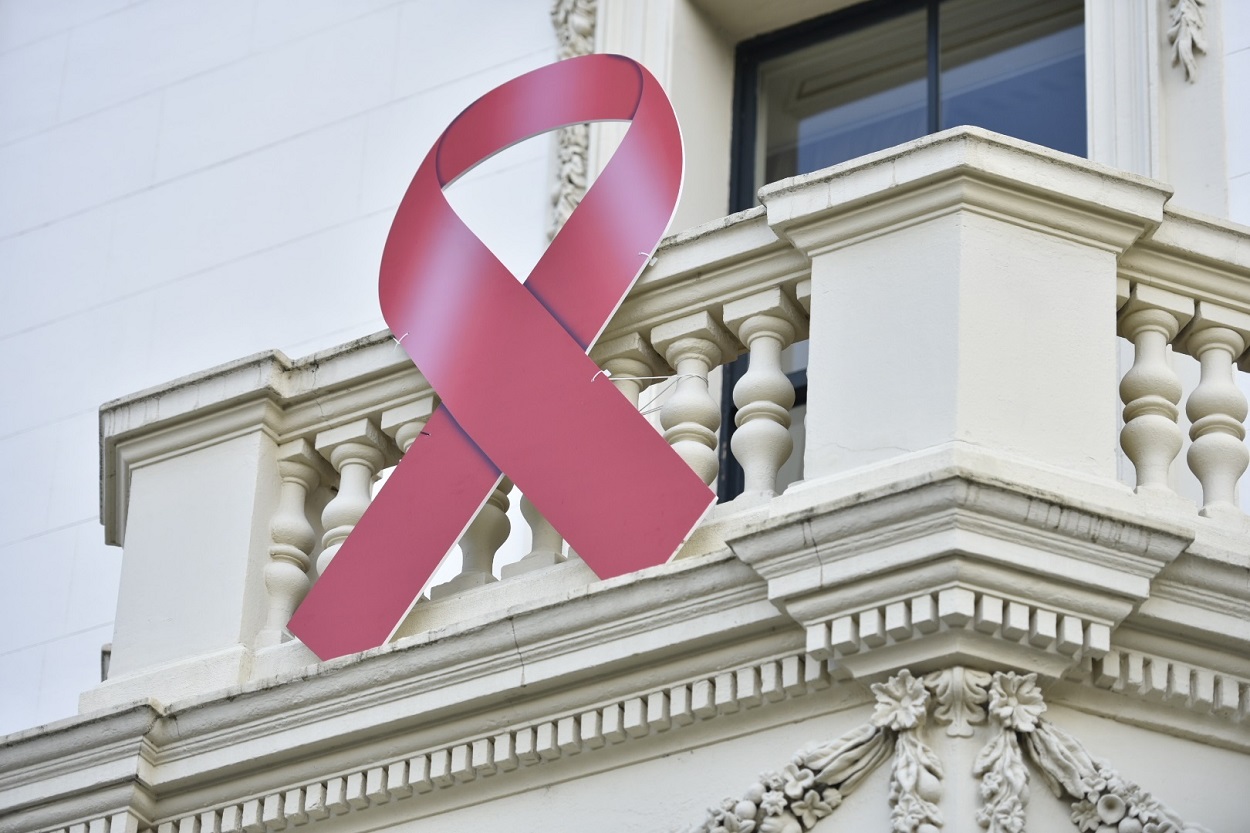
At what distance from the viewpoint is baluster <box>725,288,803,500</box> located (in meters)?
6.91

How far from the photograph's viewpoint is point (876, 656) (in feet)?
20.5

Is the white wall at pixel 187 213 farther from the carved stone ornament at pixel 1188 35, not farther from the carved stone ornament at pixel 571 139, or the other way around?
the carved stone ornament at pixel 1188 35

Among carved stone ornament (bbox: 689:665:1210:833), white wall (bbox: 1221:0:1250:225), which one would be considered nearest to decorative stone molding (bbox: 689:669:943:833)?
carved stone ornament (bbox: 689:665:1210:833)

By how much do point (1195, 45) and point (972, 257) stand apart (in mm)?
3121

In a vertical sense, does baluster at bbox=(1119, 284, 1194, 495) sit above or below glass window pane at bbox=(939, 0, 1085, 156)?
below

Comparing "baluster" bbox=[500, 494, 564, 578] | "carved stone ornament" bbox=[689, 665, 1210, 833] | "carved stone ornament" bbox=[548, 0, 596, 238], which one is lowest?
"carved stone ornament" bbox=[689, 665, 1210, 833]

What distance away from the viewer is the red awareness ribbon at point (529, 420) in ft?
Answer: 22.8

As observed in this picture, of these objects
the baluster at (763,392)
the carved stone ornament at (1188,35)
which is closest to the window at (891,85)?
the carved stone ornament at (1188,35)

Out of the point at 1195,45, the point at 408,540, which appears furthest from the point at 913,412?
the point at 1195,45

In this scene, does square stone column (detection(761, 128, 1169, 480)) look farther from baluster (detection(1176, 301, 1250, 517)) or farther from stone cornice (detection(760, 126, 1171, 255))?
baluster (detection(1176, 301, 1250, 517))

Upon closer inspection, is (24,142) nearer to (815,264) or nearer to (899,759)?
(815,264)

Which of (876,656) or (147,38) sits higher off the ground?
(147,38)

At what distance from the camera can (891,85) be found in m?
10.6

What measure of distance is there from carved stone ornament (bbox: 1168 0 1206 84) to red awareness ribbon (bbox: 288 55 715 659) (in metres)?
2.39
